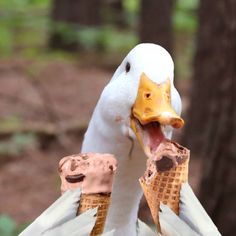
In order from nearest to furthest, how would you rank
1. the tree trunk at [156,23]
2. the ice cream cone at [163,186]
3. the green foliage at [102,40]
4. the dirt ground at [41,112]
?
the ice cream cone at [163,186], the dirt ground at [41,112], the tree trunk at [156,23], the green foliage at [102,40]

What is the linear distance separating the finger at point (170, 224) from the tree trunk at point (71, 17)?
7.31 m

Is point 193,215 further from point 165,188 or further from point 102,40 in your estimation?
point 102,40

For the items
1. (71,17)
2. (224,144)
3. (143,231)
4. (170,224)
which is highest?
(170,224)

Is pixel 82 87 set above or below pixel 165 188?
below

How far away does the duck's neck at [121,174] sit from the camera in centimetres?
185

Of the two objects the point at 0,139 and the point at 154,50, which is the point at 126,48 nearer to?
the point at 0,139

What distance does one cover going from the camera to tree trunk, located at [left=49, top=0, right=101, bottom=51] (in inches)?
356

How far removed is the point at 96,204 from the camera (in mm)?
1731

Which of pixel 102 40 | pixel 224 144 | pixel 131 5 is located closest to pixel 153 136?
pixel 224 144

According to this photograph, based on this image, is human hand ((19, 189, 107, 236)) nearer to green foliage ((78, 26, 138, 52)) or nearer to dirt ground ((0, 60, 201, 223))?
dirt ground ((0, 60, 201, 223))

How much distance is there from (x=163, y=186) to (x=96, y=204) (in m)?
0.16

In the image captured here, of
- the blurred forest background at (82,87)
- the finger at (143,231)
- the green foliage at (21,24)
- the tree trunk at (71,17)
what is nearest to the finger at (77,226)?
the finger at (143,231)

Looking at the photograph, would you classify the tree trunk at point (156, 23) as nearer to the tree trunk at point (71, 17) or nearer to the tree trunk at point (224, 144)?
the tree trunk at point (71, 17)

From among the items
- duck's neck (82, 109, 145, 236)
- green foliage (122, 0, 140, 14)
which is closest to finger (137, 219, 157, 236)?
duck's neck (82, 109, 145, 236)
